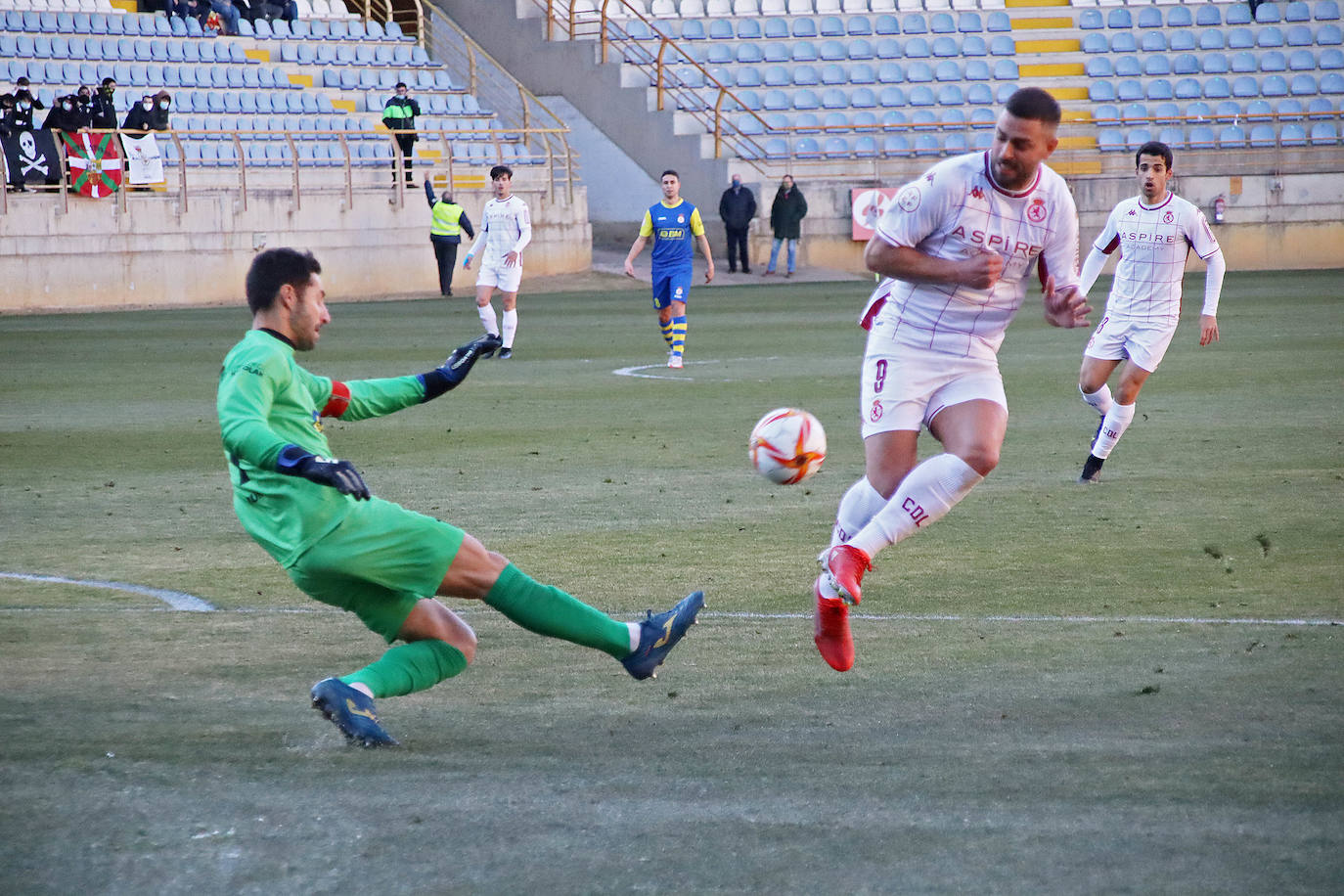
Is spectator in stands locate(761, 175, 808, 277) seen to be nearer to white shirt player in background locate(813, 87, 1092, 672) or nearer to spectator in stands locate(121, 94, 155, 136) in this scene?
spectator in stands locate(121, 94, 155, 136)

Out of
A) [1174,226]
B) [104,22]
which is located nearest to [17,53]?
[104,22]

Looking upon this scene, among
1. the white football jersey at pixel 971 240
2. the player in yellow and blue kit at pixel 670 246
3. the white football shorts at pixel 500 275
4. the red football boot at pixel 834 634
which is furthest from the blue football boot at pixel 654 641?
the white football shorts at pixel 500 275

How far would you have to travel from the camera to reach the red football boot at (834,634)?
5121mm

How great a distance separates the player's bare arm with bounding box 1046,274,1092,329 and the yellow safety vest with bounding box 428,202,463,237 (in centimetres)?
2244

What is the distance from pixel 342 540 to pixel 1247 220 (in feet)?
108

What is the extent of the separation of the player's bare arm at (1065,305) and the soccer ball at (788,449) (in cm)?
91

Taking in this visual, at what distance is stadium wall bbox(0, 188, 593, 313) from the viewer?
26016 mm

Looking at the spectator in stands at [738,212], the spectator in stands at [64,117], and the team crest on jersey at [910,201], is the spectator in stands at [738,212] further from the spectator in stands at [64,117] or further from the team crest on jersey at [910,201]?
the team crest on jersey at [910,201]

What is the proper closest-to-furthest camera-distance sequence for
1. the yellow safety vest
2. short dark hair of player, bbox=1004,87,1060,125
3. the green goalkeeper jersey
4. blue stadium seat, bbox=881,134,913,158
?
the green goalkeeper jersey → short dark hair of player, bbox=1004,87,1060,125 → the yellow safety vest → blue stadium seat, bbox=881,134,913,158

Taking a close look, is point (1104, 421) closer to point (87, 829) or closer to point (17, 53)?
point (87, 829)

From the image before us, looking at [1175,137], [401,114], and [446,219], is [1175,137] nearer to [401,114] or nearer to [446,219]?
[446,219]

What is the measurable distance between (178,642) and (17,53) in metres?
25.7

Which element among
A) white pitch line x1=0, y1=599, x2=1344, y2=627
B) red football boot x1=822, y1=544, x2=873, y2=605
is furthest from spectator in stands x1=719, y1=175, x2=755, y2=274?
red football boot x1=822, y1=544, x2=873, y2=605

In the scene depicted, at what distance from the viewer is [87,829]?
3.73 metres
